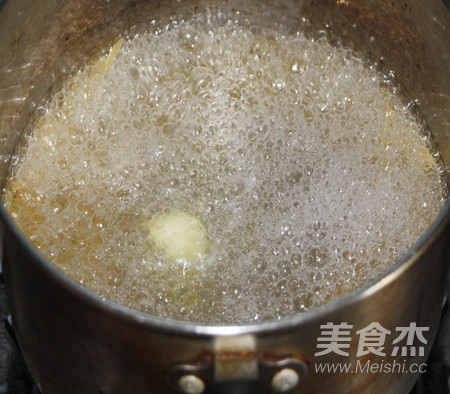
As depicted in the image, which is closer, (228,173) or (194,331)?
(194,331)

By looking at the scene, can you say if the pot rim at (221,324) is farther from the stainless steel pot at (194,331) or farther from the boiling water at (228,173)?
the boiling water at (228,173)

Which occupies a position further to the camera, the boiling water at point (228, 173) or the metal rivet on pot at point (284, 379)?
the boiling water at point (228, 173)

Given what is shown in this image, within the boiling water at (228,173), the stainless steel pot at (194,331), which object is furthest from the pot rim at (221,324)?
the boiling water at (228,173)

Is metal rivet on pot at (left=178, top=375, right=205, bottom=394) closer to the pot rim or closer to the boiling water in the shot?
the pot rim

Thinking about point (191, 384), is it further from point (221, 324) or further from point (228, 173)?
point (228, 173)

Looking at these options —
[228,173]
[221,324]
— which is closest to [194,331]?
[221,324]

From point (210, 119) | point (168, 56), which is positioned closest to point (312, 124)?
point (210, 119)
